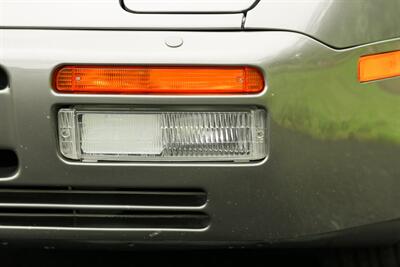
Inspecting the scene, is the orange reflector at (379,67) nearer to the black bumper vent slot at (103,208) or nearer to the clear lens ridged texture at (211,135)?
the clear lens ridged texture at (211,135)

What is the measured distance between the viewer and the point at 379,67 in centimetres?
214

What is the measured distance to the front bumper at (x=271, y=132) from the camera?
207cm

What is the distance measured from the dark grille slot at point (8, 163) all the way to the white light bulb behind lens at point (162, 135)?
0.20 metres

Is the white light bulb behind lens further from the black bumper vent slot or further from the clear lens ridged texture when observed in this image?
the black bumper vent slot

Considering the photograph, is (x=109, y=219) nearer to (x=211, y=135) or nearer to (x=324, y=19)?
(x=211, y=135)

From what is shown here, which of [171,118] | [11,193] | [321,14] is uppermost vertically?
[321,14]

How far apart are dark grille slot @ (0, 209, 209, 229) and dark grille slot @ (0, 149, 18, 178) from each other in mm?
131

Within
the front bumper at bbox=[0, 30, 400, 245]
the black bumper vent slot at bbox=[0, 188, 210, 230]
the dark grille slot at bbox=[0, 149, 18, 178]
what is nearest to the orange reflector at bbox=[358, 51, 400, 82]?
the front bumper at bbox=[0, 30, 400, 245]

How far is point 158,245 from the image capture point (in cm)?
228

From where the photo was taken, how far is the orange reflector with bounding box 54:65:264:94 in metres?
2.07

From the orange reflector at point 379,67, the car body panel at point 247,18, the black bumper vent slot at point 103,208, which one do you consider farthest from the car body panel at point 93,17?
the black bumper vent slot at point 103,208

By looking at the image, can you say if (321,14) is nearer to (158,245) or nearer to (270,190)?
(270,190)

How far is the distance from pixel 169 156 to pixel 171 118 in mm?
119

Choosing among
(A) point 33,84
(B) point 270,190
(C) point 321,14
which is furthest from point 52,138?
(C) point 321,14
